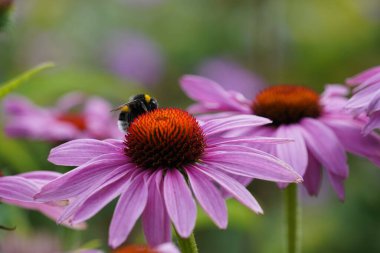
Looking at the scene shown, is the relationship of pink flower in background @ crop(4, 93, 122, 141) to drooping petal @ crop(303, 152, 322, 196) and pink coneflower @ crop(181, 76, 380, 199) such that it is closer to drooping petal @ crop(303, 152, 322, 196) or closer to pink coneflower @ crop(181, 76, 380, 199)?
pink coneflower @ crop(181, 76, 380, 199)

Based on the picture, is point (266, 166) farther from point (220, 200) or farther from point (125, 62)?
point (125, 62)

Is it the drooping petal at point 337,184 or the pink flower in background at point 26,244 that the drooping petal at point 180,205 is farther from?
the pink flower in background at point 26,244

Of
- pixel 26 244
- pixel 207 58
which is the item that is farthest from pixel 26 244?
pixel 207 58

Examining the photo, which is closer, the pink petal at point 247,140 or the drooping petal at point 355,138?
the pink petal at point 247,140

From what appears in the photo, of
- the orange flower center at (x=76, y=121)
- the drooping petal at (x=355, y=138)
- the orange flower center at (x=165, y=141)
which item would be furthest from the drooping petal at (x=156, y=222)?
the orange flower center at (x=76, y=121)

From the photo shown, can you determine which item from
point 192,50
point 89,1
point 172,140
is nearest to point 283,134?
point 172,140

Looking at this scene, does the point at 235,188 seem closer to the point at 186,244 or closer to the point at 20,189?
the point at 186,244

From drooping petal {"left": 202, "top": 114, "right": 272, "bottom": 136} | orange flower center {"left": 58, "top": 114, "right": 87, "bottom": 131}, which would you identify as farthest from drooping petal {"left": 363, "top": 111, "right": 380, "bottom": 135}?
orange flower center {"left": 58, "top": 114, "right": 87, "bottom": 131}

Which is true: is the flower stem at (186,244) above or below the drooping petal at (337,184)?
above
